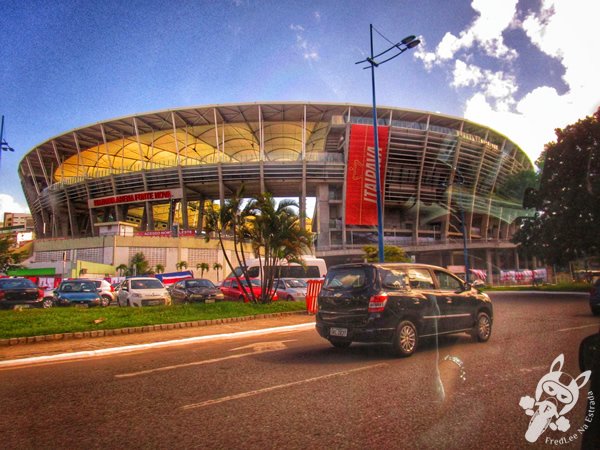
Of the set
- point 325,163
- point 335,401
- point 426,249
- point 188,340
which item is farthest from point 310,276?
point 426,249

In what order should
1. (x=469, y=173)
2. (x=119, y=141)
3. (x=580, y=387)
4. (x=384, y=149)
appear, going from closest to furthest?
(x=580, y=387)
(x=384, y=149)
(x=469, y=173)
(x=119, y=141)

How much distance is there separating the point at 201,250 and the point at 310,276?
2306cm

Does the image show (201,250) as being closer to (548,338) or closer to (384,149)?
(384,149)

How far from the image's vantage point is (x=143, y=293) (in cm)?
1633

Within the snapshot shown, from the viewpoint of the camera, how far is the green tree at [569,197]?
70.2 feet

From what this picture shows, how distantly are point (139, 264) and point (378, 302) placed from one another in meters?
37.5

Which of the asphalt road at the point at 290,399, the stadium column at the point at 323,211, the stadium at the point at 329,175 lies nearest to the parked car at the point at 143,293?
the asphalt road at the point at 290,399

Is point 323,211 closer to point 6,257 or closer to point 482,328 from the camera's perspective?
point 6,257

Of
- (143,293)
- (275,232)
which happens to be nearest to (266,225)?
(275,232)

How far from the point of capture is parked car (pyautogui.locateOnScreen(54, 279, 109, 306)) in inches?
626

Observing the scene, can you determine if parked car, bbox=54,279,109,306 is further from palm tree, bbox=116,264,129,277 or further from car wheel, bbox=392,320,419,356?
palm tree, bbox=116,264,129,277

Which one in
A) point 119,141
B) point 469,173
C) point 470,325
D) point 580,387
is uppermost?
point 119,141

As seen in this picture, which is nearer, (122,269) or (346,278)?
Answer: (346,278)

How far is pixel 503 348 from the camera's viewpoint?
661 centimetres
